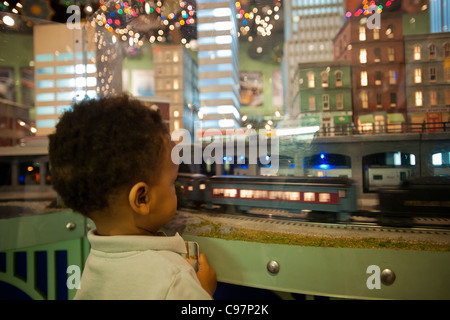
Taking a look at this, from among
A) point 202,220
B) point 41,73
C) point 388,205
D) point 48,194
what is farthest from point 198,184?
point 41,73

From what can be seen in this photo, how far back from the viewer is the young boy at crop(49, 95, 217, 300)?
624 millimetres

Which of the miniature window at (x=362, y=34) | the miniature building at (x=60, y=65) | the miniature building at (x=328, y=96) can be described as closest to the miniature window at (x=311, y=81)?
the miniature building at (x=328, y=96)

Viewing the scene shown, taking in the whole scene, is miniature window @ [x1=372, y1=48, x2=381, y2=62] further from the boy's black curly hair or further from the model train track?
the boy's black curly hair

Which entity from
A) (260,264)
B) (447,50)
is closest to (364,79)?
(447,50)

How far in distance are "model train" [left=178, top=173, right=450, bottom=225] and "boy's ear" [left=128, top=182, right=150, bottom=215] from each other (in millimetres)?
642

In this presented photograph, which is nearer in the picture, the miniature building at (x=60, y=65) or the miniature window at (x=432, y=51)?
the miniature window at (x=432, y=51)

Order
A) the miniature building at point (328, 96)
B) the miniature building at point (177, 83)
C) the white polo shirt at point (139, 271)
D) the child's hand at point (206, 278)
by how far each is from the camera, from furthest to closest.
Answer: the miniature building at point (177, 83) < the miniature building at point (328, 96) < the child's hand at point (206, 278) < the white polo shirt at point (139, 271)

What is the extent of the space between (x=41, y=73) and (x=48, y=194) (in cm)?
69

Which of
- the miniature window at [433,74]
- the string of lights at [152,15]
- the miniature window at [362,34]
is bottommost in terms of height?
the miniature window at [433,74]

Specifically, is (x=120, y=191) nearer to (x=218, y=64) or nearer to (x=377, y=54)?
(x=218, y=64)

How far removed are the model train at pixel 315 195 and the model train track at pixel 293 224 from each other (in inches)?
1.1

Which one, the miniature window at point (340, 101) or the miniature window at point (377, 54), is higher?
the miniature window at point (377, 54)

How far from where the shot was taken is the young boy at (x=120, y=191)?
624 millimetres

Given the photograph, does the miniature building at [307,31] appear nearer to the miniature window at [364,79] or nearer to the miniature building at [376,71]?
the miniature building at [376,71]
